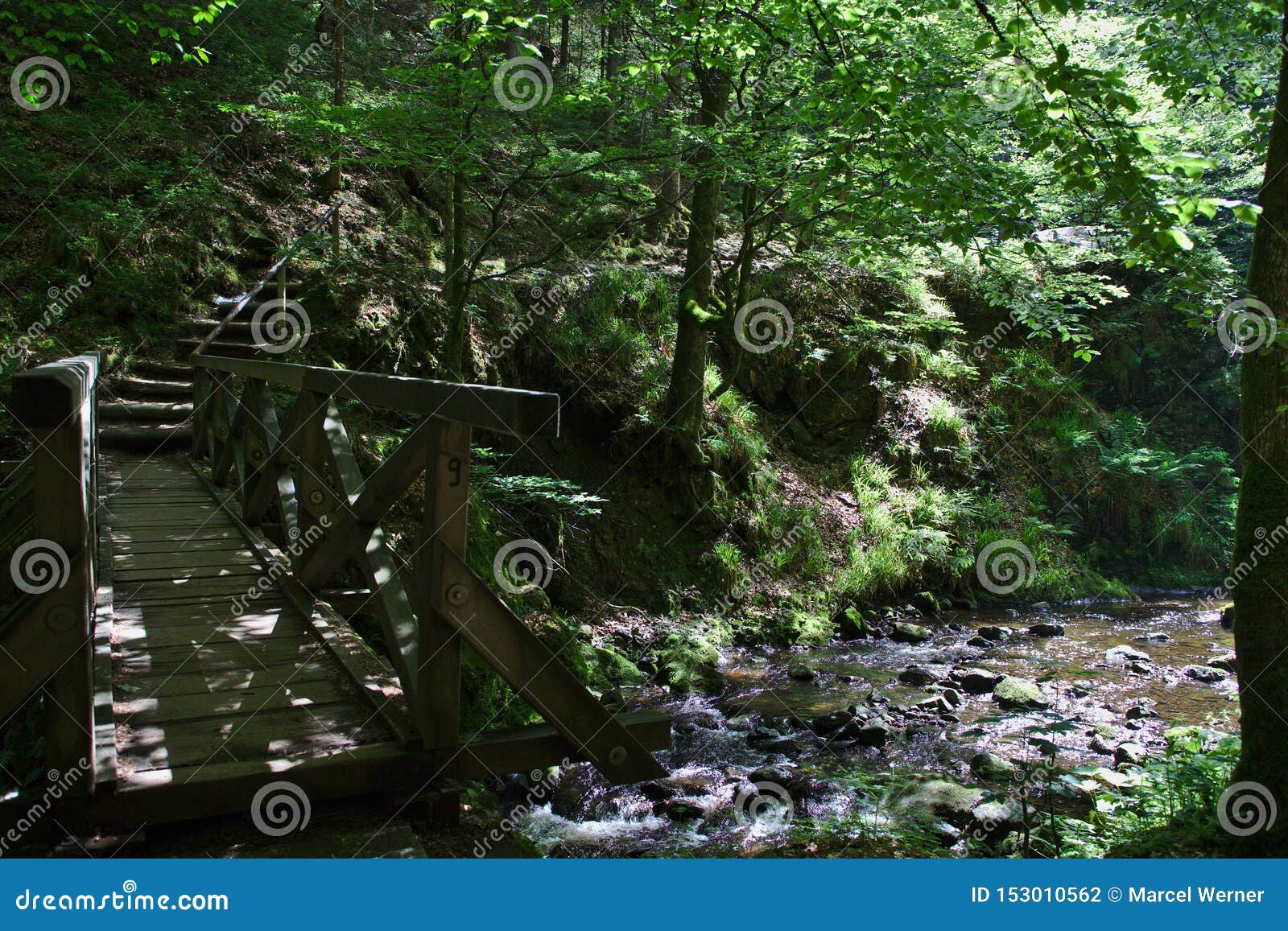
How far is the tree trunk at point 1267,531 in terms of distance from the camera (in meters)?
3.45

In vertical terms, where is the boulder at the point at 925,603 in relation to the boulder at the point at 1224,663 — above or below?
above

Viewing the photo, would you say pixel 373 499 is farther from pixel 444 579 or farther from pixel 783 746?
pixel 783 746

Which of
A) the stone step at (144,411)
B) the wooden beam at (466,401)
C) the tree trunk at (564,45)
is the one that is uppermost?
the tree trunk at (564,45)

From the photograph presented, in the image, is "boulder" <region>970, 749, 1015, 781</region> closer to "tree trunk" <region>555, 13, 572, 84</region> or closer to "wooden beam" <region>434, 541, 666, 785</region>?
"wooden beam" <region>434, 541, 666, 785</region>

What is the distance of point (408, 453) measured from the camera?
10.3 feet

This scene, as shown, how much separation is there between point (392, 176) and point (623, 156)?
733 cm

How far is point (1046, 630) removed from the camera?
11094mm

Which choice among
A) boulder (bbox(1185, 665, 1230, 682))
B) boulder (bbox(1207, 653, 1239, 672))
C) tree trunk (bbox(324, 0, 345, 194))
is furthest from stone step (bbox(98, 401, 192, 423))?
boulder (bbox(1207, 653, 1239, 672))
